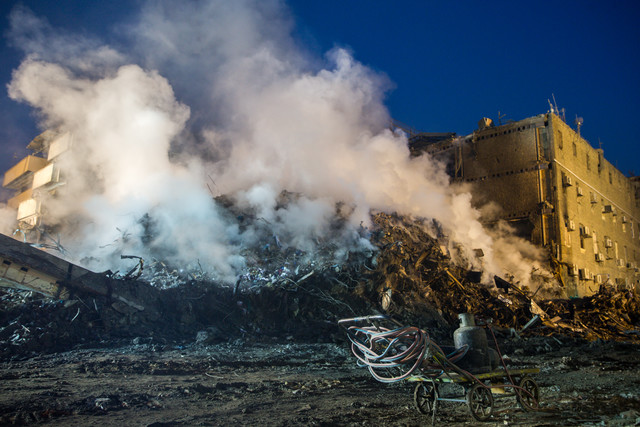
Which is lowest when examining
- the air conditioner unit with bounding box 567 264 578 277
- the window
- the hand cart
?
the hand cart

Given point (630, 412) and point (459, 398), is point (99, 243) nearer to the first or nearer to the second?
point (459, 398)

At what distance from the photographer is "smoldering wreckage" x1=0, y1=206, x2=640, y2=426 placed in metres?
4.96

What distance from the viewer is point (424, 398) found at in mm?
5242

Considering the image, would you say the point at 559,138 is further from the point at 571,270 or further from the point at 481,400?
the point at 481,400

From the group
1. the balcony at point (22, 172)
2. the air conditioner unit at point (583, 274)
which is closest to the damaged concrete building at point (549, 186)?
the air conditioner unit at point (583, 274)

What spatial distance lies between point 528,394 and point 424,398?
4.14ft

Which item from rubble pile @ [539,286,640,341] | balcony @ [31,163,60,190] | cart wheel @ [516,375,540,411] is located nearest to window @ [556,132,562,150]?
rubble pile @ [539,286,640,341]

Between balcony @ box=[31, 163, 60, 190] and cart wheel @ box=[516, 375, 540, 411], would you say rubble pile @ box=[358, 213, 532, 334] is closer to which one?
cart wheel @ box=[516, 375, 540, 411]

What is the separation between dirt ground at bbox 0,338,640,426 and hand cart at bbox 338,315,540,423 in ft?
0.76

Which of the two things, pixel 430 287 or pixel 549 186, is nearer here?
pixel 430 287

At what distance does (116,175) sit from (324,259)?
11404 mm

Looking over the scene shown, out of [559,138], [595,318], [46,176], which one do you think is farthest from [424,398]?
[46,176]

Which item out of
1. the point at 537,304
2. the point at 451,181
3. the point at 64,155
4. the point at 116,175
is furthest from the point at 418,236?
the point at 64,155

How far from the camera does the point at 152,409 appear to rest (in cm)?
531
